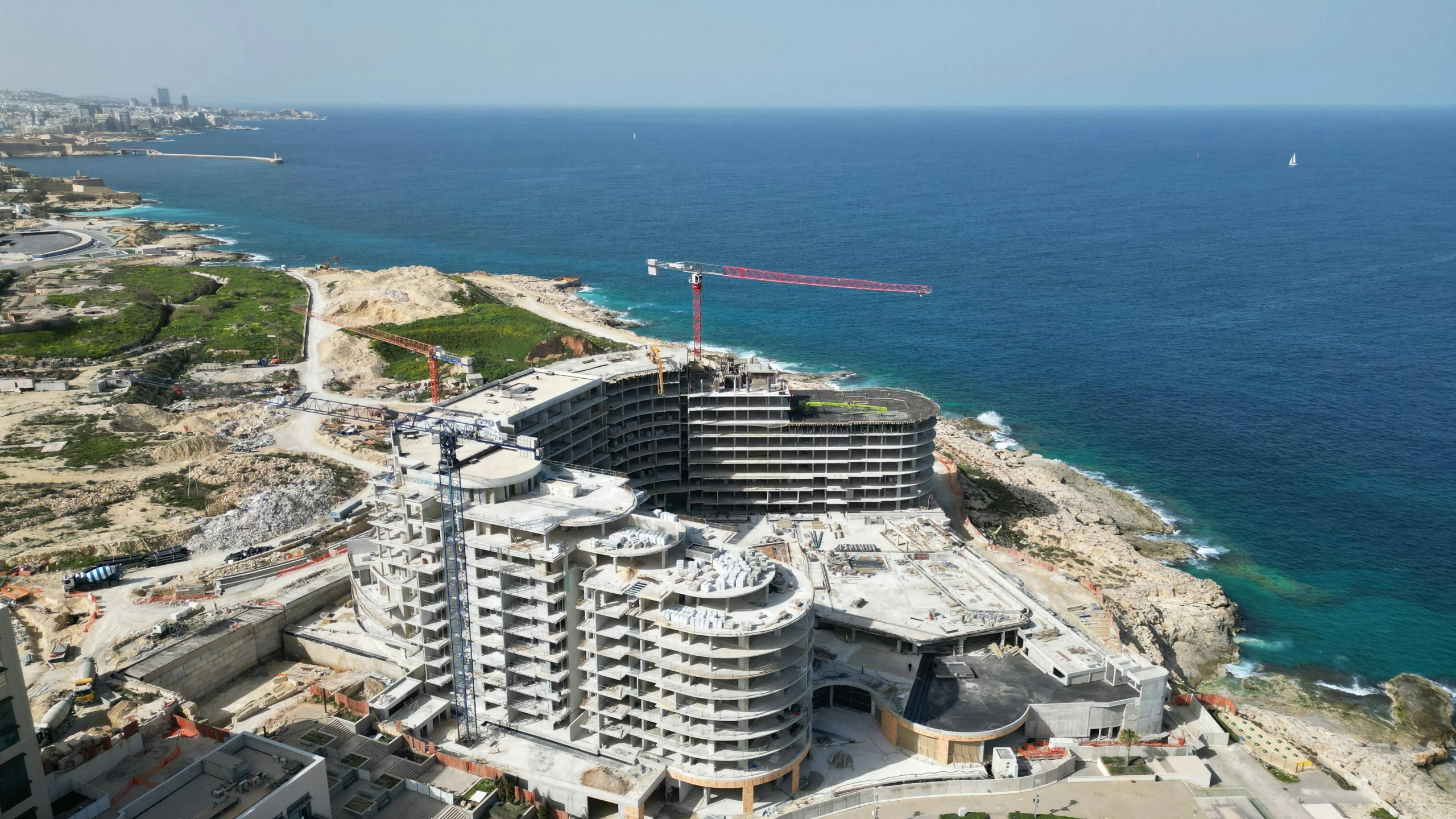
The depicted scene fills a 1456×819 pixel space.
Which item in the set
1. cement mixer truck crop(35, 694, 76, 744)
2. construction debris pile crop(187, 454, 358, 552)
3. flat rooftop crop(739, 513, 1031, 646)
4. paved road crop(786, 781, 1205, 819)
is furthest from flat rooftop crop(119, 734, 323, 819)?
flat rooftop crop(739, 513, 1031, 646)

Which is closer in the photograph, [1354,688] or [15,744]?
[15,744]

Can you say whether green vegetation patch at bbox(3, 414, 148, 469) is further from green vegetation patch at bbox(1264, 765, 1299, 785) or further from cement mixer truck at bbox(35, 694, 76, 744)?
green vegetation patch at bbox(1264, 765, 1299, 785)

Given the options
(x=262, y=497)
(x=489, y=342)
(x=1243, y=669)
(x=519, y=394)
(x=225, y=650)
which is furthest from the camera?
(x=489, y=342)

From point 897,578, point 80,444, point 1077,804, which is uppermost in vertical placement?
point 80,444

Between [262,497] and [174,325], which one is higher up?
[174,325]

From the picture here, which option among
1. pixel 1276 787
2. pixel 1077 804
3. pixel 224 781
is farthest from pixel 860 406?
pixel 224 781

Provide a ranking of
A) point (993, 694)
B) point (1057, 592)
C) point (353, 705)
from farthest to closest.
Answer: point (1057, 592), point (993, 694), point (353, 705)

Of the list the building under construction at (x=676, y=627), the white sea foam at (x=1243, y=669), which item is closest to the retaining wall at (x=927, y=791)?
the building under construction at (x=676, y=627)

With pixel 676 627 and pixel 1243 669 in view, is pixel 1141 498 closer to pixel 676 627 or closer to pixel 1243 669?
pixel 1243 669
